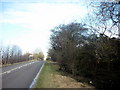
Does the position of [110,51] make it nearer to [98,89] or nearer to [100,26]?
[100,26]

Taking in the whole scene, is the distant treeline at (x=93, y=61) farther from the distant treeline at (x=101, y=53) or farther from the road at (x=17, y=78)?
the road at (x=17, y=78)

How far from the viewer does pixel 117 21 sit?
12133 mm

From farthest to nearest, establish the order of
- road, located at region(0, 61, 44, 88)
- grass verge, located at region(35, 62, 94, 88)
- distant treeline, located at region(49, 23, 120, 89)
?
distant treeline, located at region(49, 23, 120, 89), grass verge, located at region(35, 62, 94, 88), road, located at region(0, 61, 44, 88)

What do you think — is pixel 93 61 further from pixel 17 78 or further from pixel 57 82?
pixel 17 78

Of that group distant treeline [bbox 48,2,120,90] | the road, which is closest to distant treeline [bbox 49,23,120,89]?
distant treeline [bbox 48,2,120,90]

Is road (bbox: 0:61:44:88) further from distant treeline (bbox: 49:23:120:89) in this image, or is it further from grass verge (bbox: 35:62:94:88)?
distant treeline (bbox: 49:23:120:89)

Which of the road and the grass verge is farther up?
the road

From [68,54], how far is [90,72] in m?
4.16

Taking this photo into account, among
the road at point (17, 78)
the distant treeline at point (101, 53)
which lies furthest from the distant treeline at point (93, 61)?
the road at point (17, 78)

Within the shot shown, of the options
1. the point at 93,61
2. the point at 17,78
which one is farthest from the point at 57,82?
the point at 93,61

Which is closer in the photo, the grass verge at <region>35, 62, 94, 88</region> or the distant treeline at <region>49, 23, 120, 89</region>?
the grass verge at <region>35, 62, 94, 88</region>

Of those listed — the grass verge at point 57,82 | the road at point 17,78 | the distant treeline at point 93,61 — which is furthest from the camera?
the distant treeline at point 93,61

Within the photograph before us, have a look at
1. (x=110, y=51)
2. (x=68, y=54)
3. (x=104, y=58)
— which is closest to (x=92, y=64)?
(x=68, y=54)

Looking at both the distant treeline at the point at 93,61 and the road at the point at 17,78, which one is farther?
the distant treeline at the point at 93,61
